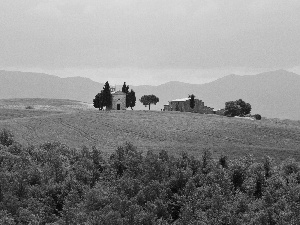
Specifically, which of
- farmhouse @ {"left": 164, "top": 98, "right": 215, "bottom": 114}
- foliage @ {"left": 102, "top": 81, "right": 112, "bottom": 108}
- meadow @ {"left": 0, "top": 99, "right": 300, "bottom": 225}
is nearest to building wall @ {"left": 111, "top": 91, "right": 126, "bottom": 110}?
foliage @ {"left": 102, "top": 81, "right": 112, "bottom": 108}

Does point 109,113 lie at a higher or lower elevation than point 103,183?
higher

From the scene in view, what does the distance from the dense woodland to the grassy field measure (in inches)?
467

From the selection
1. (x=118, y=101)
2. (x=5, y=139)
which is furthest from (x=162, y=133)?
(x=118, y=101)

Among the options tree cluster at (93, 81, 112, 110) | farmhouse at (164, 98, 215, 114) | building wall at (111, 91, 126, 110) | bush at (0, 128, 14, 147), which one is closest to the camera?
bush at (0, 128, 14, 147)

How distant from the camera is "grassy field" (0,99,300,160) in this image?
6731 cm

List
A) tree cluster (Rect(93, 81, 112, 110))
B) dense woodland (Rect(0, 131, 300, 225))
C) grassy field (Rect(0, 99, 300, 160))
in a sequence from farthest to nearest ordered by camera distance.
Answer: tree cluster (Rect(93, 81, 112, 110)) < grassy field (Rect(0, 99, 300, 160)) < dense woodland (Rect(0, 131, 300, 225))

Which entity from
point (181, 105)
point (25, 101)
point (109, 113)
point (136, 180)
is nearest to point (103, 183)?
point (136, 180)

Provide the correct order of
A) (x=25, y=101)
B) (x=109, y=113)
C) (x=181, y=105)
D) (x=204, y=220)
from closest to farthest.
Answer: (x=204, y=220)
(x=109, y=113)
(x=181, y=105)
(x=25, y=101)

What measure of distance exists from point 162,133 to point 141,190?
44012 millimetres

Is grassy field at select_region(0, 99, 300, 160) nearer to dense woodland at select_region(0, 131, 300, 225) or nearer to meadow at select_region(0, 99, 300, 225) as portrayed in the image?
meadow at select_region(0, 99, 300, 225)

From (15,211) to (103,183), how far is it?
36.9 feet

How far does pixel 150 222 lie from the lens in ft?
111

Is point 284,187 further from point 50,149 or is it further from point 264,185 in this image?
point 50,149

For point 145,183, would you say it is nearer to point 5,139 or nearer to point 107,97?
point 5,139
